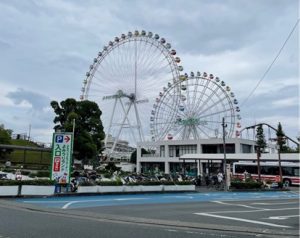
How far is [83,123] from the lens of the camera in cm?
4978

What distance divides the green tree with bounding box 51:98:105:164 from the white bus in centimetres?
1982

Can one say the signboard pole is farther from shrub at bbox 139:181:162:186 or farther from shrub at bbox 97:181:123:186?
shrub at bbox 139:181:162:186

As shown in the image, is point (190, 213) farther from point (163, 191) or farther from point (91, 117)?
point (91, 117)

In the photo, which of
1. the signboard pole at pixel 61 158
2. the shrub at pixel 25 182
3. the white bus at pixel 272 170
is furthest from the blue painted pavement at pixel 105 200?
the white bus at pixel 272 170

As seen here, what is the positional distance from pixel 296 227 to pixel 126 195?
15065mm

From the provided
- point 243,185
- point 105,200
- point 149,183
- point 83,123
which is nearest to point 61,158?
point 105,200

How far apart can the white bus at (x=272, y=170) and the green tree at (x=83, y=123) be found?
19.8 metres

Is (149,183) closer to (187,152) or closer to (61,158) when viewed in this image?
(61,158)

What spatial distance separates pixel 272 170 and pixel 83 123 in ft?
84.9

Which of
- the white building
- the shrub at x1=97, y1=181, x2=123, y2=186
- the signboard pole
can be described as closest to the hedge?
the shrub at x1=97, y1=181, x2=123, y2=186

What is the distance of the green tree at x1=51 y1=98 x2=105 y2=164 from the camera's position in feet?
153

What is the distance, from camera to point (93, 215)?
1390cm

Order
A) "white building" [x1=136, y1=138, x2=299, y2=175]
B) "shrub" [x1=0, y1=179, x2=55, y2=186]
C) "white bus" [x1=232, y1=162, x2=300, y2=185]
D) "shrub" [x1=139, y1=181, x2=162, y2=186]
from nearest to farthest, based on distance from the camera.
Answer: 1. "shrub" [x1=0, y1=179, x2=55, y2=186]
2. "shrub" [x1=139, y1=181, x2=162, y2=186]
3. "white bus" [x1=232, y1=162, x2=300, y2=185]
4. "white building" [x1=136, y1=138, x2=299, y2=175]

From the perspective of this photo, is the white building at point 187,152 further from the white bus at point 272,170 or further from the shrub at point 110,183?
the shrub at point 110,183
